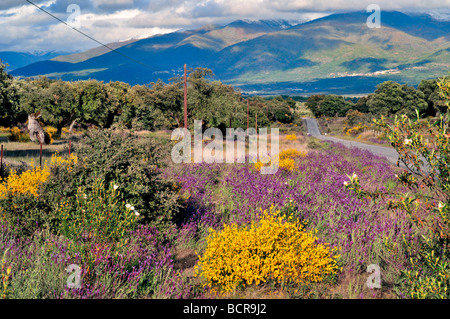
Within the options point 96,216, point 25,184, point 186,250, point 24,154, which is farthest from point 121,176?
point 24,154

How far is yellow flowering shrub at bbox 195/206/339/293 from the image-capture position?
4516mm

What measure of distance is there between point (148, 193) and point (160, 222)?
1.92ft

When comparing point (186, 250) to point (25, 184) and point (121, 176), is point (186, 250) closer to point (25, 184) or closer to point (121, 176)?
point (121, 176)

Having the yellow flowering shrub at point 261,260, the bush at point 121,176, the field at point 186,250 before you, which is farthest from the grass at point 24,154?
the yellow flowering shrub at point 261,260

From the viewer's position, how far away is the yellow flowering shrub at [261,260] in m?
4.52

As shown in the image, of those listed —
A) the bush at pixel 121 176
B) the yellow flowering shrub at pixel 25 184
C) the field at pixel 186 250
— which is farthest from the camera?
the yellow flowering shrub at pixel 25 184

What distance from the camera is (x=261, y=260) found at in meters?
4.62

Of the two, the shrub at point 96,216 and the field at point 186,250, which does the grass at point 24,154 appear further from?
the field at point 186,250

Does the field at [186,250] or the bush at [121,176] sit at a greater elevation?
the bush at [121,176]
